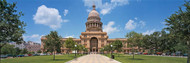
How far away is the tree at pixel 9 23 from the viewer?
532 inches

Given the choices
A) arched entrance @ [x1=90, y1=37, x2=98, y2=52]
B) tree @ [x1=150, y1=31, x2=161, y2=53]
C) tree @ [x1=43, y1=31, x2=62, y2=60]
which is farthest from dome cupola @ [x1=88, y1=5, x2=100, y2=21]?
tree @ [x1=43, y1=31, x2=62, y2=60]

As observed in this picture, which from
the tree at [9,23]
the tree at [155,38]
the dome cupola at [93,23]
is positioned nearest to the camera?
the tree at [9,23]

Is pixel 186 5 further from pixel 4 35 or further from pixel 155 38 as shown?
pixel 155 38

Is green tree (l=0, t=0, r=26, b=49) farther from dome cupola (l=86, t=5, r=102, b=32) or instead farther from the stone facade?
dome cupola (l=86, t=5, r=102, b=32)

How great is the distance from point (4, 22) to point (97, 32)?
113 metres

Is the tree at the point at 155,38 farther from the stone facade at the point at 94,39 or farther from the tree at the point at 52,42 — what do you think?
the tree at the point at 52,42

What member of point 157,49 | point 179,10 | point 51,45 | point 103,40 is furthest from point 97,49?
point 179,10

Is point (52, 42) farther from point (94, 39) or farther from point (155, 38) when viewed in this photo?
point (94, 39)

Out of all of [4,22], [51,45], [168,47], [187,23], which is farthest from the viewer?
[168,47]

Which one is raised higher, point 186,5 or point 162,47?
point 186,5

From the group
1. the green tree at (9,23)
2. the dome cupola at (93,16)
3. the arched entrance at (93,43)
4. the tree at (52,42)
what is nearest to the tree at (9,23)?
the green tree at (9,23)

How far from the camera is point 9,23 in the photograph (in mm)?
14055

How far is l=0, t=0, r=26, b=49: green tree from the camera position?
1351cm

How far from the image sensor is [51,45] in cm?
3266
